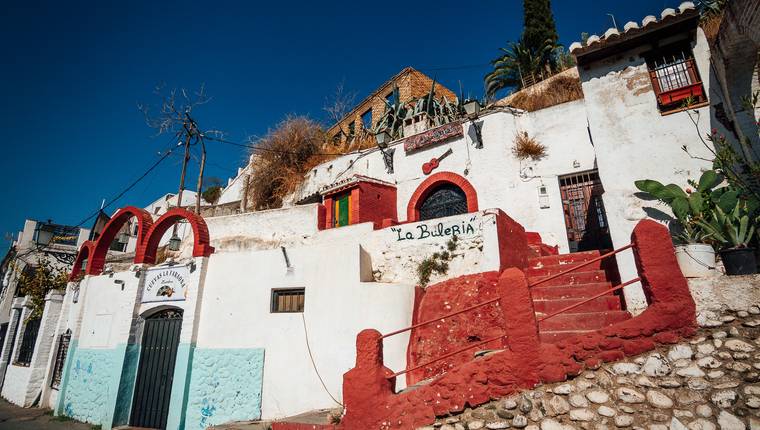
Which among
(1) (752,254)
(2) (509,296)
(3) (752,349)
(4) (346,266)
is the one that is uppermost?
(4) (346,266)

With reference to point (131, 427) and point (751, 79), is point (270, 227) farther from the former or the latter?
point (751, 79)

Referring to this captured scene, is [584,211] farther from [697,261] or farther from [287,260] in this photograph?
[287,260]

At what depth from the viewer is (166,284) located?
9.70 m

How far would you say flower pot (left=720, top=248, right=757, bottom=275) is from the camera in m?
4.02

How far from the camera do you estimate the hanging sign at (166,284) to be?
943 centimetres

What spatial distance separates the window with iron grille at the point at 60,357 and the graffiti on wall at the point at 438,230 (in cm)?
1132

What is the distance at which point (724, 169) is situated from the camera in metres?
5.84

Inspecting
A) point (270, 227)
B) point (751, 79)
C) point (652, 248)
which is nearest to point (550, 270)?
point (652, 248)

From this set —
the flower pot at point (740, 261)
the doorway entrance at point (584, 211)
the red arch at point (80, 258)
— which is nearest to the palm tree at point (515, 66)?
the doorway entrance at point (584, 211)

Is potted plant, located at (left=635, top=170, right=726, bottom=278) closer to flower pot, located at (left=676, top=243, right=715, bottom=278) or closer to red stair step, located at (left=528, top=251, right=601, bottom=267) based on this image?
flower pot, located at (left=676, top=243, right=715, bottom=278)

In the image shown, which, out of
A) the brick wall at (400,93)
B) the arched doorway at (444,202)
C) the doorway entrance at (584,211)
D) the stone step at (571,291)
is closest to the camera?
the stone step at (571,291)

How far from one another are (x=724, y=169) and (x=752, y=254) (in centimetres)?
257

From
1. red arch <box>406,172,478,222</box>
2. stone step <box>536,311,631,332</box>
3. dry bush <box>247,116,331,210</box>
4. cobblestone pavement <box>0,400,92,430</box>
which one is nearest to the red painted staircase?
stone step <box>536,311,631,332</box>

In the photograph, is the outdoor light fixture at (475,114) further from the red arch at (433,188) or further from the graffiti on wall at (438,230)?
the graffiti on wall at (438,230)
